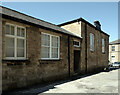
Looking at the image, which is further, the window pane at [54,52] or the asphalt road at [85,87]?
the window pane at [54,52]

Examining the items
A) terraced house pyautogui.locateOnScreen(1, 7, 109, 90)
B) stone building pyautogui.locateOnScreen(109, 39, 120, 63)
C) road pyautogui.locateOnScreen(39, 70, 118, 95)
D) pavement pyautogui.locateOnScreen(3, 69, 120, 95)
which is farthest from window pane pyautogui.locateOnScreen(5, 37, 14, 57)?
stone building pyautogui.locateOnScreen(109, 39, 120, 63)

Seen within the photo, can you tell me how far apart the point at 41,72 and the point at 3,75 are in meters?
2.68

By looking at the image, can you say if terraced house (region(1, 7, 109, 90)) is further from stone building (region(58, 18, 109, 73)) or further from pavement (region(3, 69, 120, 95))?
stone building (region(58, 18, 109, 73))

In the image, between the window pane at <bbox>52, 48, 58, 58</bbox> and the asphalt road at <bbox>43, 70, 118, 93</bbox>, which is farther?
the window pane at <bbox>52, 48, 58, 58</bbox>

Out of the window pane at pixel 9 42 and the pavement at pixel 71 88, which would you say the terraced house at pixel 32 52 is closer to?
the window pane at pixel 9 42

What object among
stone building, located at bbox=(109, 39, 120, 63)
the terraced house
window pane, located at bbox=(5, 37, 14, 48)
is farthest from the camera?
stone building, located at bbox=(109, 39, 120, 63)

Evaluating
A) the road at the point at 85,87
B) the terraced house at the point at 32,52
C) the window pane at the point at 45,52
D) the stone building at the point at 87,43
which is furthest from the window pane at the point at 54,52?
the stone building at the point at 87,43

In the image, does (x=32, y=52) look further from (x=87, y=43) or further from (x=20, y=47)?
(x=87, y=43)

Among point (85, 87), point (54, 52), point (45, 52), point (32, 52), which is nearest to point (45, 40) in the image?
point (45, 52)

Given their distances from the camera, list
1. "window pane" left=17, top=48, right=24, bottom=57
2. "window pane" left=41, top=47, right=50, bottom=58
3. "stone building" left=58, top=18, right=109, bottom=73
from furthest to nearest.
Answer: "stone building" left=58, top=18, right=109, bottom=73 < "window pane" left=41, top=47, right=50, bottom=58 < "window pane" left=17, top=48, right=24, bottom=57

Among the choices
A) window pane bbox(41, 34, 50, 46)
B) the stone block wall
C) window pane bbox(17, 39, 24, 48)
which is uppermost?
window pane bbox(41, 34, 50, 46)

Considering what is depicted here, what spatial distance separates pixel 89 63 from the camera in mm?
14578

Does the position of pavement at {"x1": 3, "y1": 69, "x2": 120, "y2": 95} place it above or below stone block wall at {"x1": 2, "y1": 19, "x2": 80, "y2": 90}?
below

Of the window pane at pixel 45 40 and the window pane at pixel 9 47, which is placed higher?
the window pane at pixel 45 40
